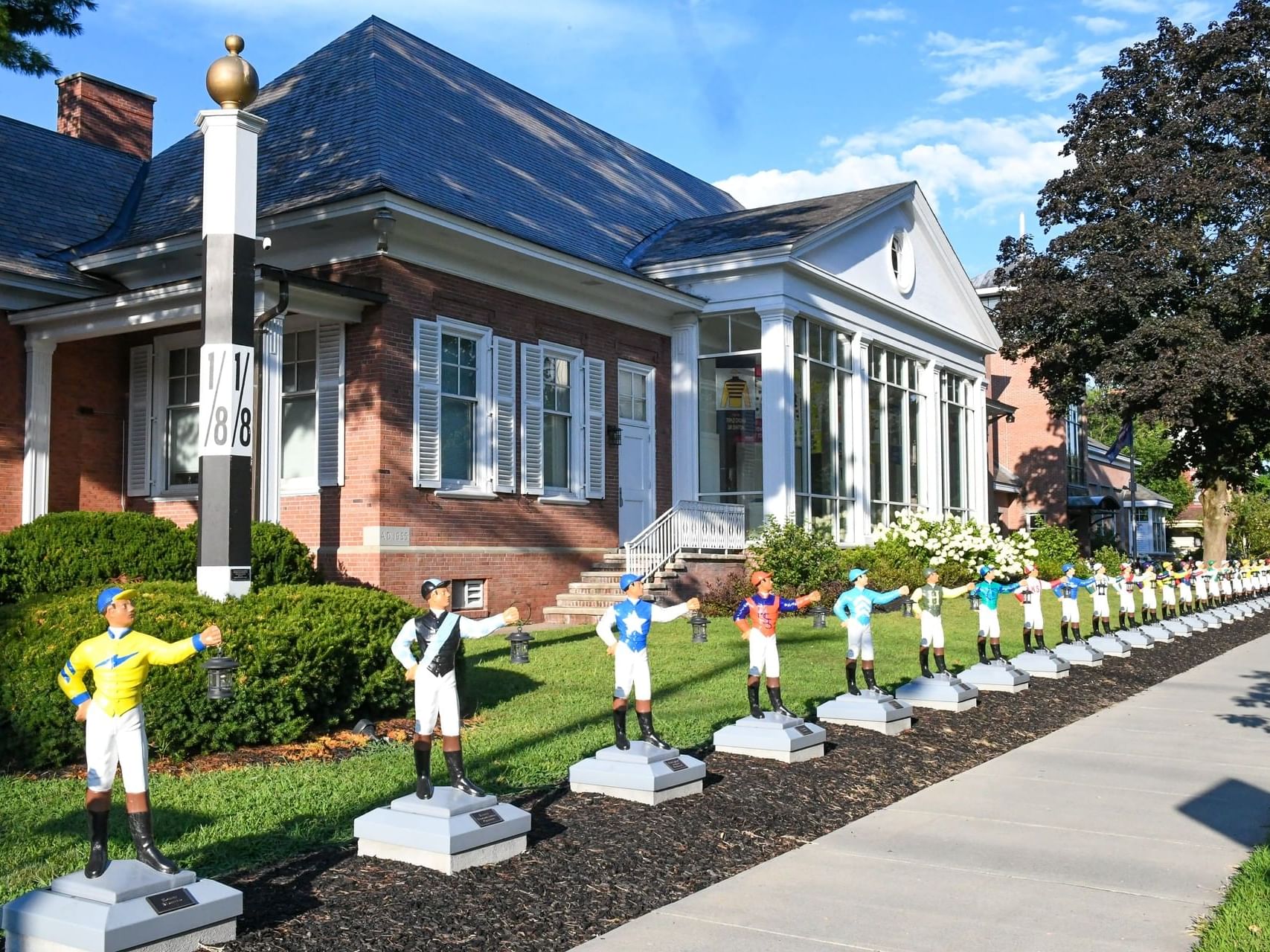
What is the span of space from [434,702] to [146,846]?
1647 millimetres

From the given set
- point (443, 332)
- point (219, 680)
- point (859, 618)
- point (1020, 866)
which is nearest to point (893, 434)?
point (443, 332)

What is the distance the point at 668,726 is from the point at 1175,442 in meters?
31.9

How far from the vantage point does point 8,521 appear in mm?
16578

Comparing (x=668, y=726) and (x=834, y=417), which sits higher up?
(x=834, y=417)

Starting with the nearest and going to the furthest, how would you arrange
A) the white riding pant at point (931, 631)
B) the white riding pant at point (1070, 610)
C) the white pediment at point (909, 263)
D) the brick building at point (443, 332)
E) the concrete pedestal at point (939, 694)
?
the concrete pedestal at point (939, 694), the white riding pant at point (931, 631), the white riding pant at point (1070, 610), the brick building at point (443, 332), the white pediment at point (909, 263)

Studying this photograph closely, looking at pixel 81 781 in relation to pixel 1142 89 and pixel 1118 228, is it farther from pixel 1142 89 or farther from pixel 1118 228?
pixel 1142 89

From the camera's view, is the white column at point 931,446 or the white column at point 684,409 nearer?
the white column at point 684,409

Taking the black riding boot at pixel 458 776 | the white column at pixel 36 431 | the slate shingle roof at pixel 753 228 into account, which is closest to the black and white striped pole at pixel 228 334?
the black riding boot at pixel 458 776

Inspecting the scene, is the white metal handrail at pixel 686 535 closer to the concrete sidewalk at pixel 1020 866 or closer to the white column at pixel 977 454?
the concrete sidewalk at pixel 1020 866

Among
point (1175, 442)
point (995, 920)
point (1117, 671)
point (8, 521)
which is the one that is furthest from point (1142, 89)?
point (995, 920)

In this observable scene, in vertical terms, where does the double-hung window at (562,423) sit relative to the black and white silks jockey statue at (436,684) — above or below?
above

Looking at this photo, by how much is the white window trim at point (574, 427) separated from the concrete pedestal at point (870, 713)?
9.27 m

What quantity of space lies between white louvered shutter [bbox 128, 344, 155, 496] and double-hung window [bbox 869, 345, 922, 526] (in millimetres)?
13744

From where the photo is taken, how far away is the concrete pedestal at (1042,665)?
1395cm
